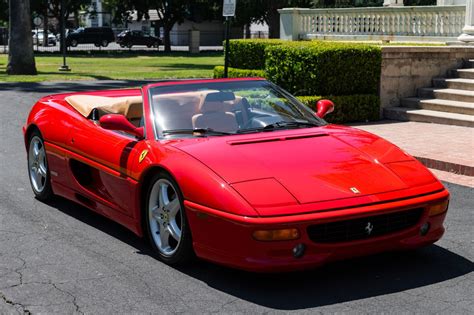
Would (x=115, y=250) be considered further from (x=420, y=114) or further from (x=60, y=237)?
(x=420, y=114)

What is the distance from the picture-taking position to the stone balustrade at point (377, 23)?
2142cm

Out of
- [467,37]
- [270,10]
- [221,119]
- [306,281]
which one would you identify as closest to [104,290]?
[306,281]

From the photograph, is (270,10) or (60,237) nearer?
(60,237)

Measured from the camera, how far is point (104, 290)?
528cm

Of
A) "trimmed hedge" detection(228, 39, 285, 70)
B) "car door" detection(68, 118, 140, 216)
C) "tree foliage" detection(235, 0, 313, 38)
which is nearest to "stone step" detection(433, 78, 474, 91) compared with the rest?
"trimmed hedge" detection(228, 39, 285, 70)

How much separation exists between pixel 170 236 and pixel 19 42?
26.6 m

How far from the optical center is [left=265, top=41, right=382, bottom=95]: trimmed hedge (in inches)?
592

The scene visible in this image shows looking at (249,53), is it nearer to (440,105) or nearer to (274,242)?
(440,105)

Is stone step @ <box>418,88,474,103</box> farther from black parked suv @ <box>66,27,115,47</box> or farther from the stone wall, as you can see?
black parked suv @ <box>66,27,115,47</box>

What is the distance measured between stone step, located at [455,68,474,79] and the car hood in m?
11.0

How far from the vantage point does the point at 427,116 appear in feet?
49.3

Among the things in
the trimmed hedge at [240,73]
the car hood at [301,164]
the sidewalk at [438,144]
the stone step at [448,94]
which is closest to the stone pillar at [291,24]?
the trimmed hedge at [240,73]

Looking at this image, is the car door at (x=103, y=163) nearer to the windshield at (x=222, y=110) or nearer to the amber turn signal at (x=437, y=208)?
the windshield at (x=222, y=110)

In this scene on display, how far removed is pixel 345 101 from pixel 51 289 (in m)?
10.5
